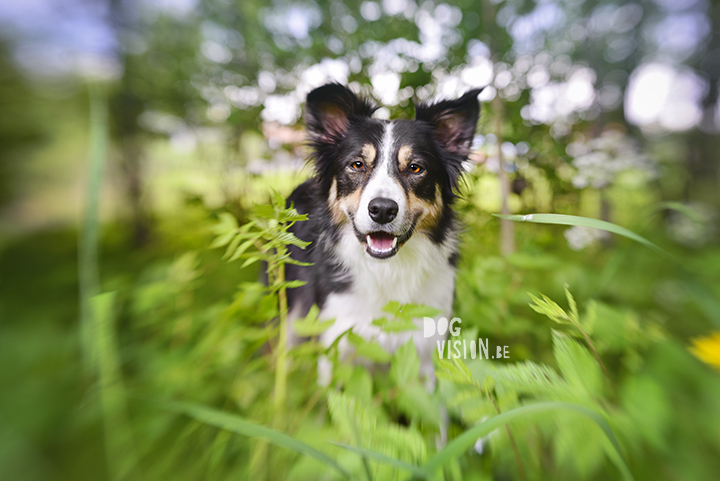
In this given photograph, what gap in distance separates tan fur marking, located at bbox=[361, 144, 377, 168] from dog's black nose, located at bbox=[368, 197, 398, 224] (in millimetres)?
166

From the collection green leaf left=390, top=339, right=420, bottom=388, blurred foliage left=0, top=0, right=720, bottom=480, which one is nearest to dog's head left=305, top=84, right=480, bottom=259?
blurred foliage left=0, top=0, right=720, bottom=480

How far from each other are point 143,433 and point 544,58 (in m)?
2.47

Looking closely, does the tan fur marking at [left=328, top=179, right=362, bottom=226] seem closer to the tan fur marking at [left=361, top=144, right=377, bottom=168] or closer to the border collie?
the border collie

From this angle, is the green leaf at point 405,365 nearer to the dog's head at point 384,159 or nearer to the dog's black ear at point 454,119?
the dog's head at point 384,159

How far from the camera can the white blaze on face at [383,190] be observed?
91cm

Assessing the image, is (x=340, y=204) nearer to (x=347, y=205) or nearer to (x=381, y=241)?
(x=347, y=205)

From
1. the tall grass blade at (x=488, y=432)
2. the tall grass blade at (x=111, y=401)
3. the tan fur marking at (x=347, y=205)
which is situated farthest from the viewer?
the tan fur marking at (x=347, y=205)

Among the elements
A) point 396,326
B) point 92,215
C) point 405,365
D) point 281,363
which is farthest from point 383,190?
point 92,215

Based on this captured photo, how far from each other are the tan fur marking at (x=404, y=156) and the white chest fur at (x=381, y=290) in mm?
266

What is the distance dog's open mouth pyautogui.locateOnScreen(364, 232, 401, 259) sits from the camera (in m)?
0.94

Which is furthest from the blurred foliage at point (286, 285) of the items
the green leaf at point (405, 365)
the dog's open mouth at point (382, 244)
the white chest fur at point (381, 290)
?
the dog's open mouth at point (382, 244)

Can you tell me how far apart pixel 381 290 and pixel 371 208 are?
1.04 feet

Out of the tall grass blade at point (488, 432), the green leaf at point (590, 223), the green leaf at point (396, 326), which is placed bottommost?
the tall grass blade at point (488, 432)

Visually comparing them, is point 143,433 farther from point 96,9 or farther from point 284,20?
point 96,9
